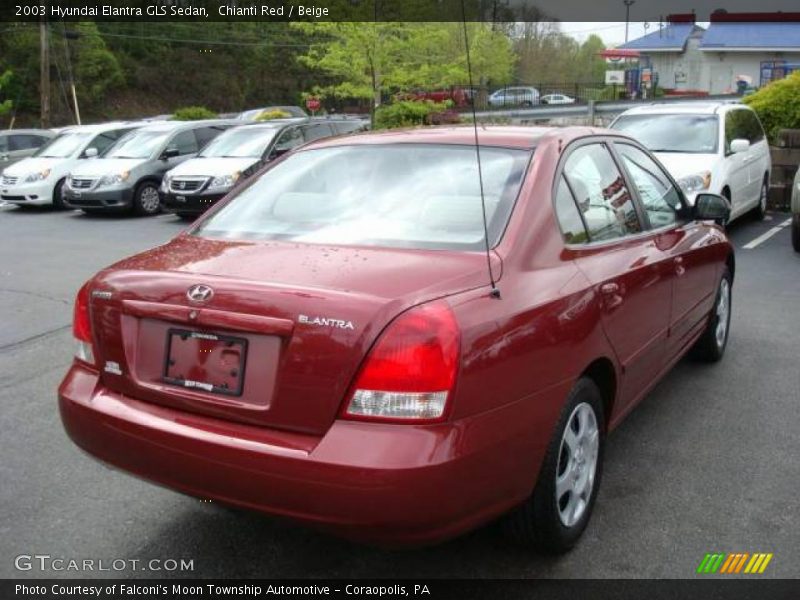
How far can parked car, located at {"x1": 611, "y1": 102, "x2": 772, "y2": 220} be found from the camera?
9.76m

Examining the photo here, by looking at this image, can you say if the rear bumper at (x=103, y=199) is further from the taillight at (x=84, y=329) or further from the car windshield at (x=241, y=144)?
the taillight at (x=84, y=329)

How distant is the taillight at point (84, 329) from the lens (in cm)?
301

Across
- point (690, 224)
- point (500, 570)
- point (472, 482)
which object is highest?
point (690, 224)

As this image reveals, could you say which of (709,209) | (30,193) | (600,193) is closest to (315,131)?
(30,193)

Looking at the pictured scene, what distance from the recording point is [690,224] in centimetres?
462

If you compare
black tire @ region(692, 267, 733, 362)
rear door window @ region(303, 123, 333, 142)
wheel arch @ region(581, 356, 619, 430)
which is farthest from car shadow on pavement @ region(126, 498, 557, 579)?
rear door window @ region(303, 123, 333, 142)

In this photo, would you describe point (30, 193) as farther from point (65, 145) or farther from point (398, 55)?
point (398, 55)

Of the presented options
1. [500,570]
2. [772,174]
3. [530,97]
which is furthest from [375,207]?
[530,97]

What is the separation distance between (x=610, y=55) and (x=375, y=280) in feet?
170

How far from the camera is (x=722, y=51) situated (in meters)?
49.5

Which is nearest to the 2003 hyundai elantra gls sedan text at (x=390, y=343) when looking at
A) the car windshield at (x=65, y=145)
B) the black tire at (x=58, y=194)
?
the black tire at (x=58, y=194)

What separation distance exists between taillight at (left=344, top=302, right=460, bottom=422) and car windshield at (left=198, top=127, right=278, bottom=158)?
11936 mm

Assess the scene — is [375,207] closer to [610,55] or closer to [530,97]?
[530,97]

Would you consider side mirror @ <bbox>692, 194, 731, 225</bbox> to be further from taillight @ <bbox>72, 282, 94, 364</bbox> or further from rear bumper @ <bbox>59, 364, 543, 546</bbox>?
taillight @ <bbox>72, 282, 94, 364</bbox>
